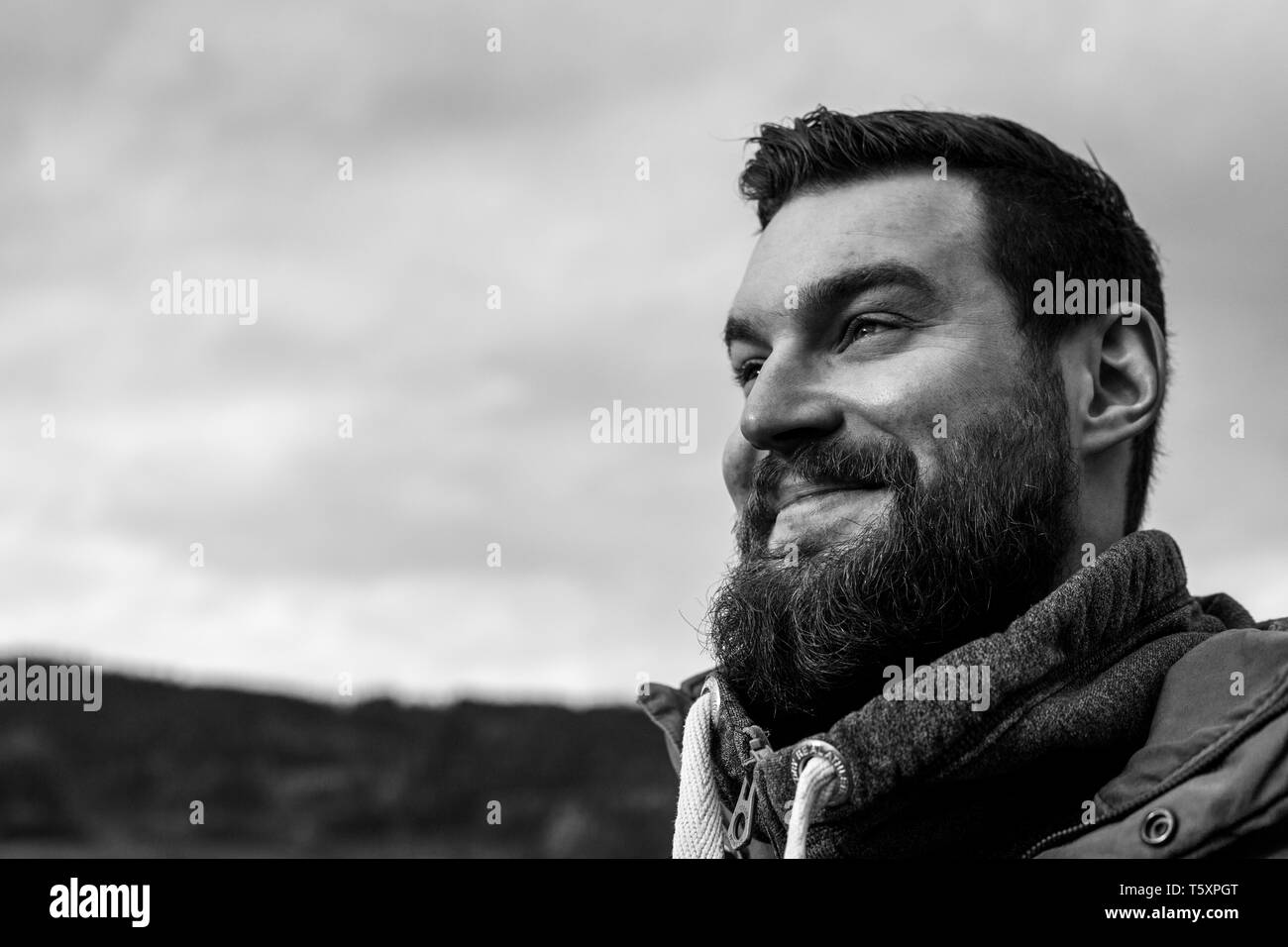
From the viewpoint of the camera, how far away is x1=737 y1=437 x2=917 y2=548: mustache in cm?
264

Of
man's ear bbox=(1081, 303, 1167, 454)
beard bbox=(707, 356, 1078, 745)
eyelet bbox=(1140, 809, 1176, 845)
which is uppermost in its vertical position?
man's ear bbox=(1081, 303, 1167, 454)

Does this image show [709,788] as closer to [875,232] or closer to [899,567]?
[899,567]

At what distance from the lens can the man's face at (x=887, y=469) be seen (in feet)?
8.63

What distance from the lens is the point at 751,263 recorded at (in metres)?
3.13

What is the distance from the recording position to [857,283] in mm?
2811

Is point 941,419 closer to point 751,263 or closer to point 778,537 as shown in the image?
point 778,537

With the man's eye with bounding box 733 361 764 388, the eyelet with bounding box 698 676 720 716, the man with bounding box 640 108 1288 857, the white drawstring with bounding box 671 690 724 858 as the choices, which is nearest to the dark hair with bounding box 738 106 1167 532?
the man with bounding box 640 108 1288 857

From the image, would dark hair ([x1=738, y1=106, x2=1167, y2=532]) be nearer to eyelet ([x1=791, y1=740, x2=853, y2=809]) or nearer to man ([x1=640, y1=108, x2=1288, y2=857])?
man ([x1=640, y1=108, x2=1288, y2=857])

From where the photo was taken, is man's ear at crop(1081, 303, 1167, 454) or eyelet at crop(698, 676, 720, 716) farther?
man's ear at crop(1081, 303, 1167, 454)

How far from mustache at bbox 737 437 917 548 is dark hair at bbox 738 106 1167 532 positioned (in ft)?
1.52

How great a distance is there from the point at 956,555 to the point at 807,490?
336 millimetres
